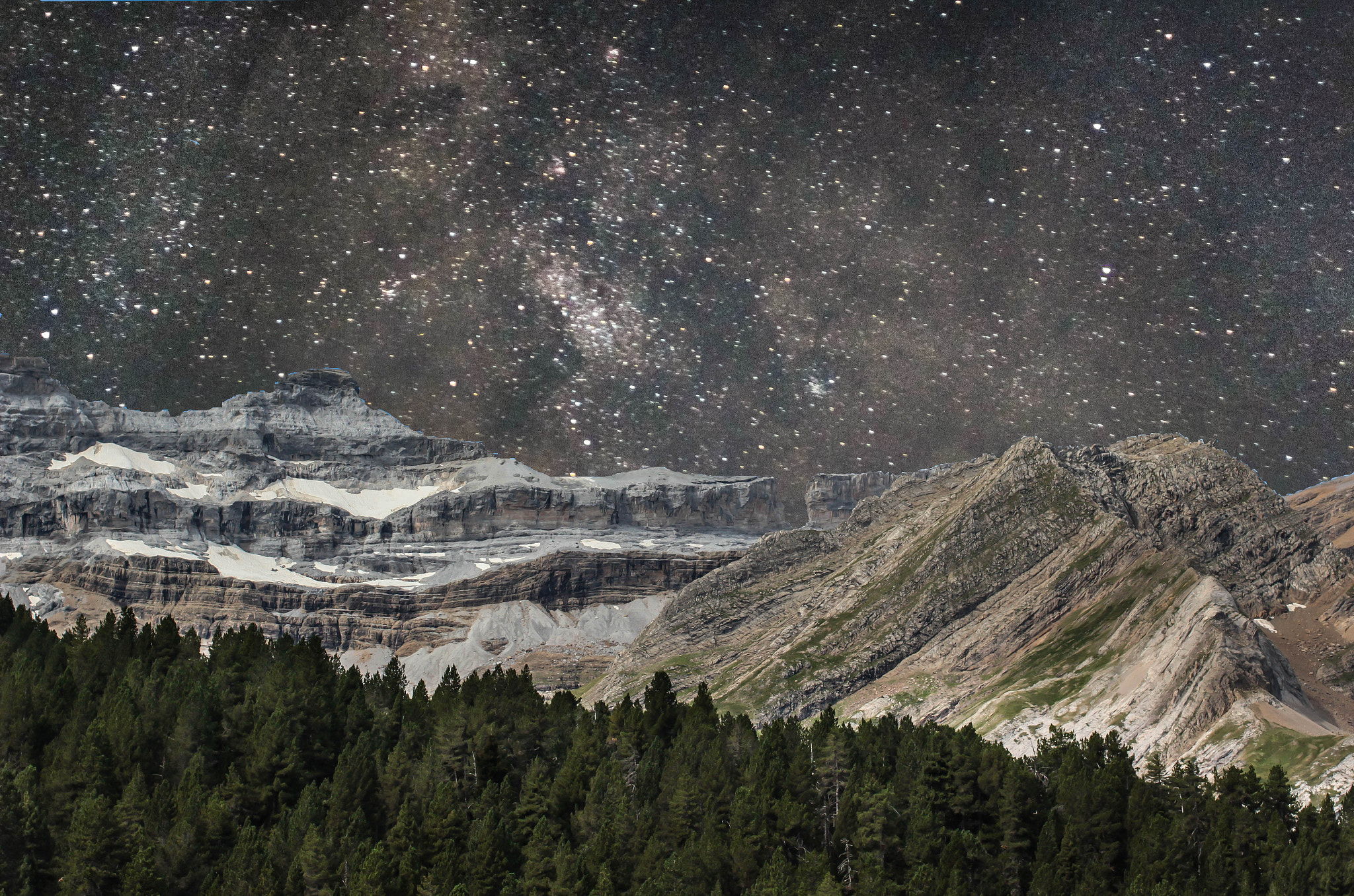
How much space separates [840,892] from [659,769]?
109 feet

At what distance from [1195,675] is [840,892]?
77.9 metres

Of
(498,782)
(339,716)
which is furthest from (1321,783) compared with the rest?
(339,716)

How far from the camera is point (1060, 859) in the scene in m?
110

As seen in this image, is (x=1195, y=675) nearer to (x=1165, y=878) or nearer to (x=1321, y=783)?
(x=1321, y=783)

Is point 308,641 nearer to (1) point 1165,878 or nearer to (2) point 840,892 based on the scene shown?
(2) point 840,892

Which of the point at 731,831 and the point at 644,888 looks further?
the point at 731,831

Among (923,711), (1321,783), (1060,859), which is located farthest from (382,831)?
(923,711)

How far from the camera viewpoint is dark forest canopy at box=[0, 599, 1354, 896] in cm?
10288

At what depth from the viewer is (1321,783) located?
128m

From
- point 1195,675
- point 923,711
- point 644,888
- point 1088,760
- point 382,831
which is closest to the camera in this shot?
point 644,888

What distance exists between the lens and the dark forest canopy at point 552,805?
102875 mm

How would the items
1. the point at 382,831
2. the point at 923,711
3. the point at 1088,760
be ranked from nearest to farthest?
the point at 382,831 → the point at 1088,760 → the point at 923,711

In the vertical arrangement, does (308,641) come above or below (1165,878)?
above

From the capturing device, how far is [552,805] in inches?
4707
